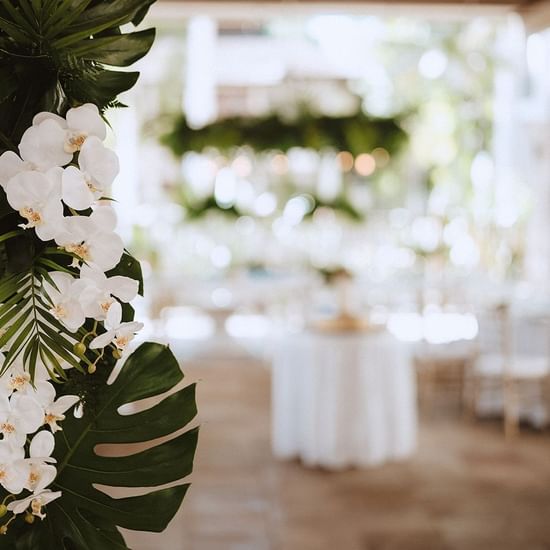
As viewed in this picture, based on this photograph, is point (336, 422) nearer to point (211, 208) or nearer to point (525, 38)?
point (525, 38)

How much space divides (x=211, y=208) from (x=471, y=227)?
3.40 metres

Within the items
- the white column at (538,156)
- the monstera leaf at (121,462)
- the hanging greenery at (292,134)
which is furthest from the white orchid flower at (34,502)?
the white column at (538,156)

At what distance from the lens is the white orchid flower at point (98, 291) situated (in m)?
0.82

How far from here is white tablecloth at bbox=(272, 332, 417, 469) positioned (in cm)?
500

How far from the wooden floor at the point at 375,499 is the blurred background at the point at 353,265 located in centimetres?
2

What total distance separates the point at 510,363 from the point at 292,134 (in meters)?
2.07

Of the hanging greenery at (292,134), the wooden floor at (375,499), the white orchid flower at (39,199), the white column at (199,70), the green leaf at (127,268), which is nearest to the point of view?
the white orchid flower at (39,199)

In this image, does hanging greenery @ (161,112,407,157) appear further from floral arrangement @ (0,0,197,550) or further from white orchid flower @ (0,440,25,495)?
white orchid flower @ (0,440,25,495)

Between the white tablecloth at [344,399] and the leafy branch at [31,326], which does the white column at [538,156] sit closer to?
the white tablecloth at [344,399]

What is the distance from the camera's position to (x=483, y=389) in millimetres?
6238

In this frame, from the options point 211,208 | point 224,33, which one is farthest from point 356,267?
point 224,33

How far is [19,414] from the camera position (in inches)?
32.0

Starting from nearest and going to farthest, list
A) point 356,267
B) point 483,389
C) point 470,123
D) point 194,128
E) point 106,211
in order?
point 106,211 < point 194,128 < point 483,389 < point 356,267 < point 470,123

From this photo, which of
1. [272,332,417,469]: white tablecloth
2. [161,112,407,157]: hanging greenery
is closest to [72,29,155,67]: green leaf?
[272,332,417,469]: white tablecloth
